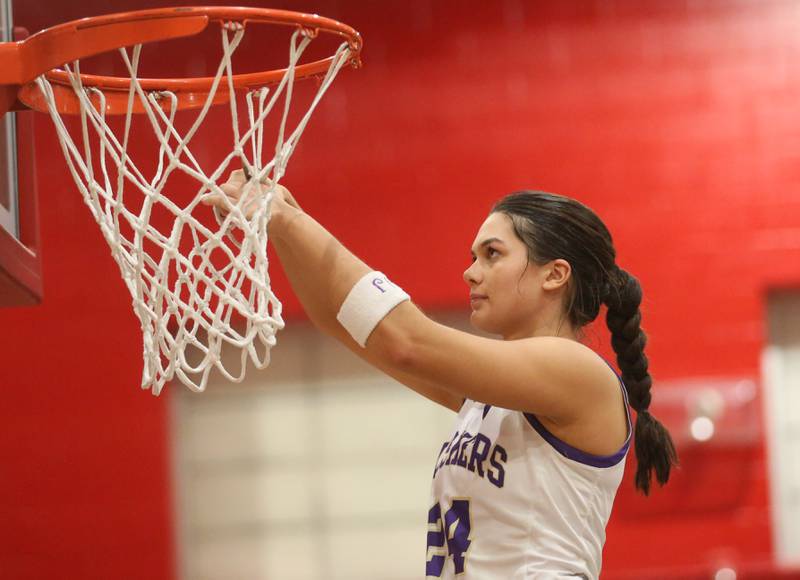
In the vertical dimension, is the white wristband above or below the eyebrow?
below

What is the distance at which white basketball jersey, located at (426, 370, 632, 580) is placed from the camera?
177 cm

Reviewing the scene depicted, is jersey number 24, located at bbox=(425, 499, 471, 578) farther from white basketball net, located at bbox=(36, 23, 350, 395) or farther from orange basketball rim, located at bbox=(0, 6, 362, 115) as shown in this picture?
orange basketball rim, located at bbox=(0, 6, 362, 115)

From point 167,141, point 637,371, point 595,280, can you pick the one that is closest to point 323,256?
point 167,141

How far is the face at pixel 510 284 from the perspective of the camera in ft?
6.01

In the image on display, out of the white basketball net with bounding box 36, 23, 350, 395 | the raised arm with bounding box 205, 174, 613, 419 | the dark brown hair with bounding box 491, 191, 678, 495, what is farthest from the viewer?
the dark brown hair with bounding box 491, 191, 678, 495

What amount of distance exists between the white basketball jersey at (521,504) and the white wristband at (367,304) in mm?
332

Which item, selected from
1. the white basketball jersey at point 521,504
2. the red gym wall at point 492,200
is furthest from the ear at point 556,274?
the red gym wall at point 492,200

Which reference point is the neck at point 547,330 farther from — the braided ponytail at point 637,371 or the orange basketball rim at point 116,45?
the orange basketball rim at point 116,45

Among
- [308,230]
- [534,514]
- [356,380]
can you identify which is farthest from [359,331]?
[356,380]

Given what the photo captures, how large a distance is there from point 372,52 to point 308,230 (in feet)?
9.64

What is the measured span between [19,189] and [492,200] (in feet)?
7.46

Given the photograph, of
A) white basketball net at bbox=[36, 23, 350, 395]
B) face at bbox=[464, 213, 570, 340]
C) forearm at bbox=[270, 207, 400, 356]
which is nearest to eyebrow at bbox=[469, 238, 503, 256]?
face at bbox=[464, 213, 570, 340]

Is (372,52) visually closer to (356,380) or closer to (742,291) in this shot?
(356,380)

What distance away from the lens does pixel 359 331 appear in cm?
164
